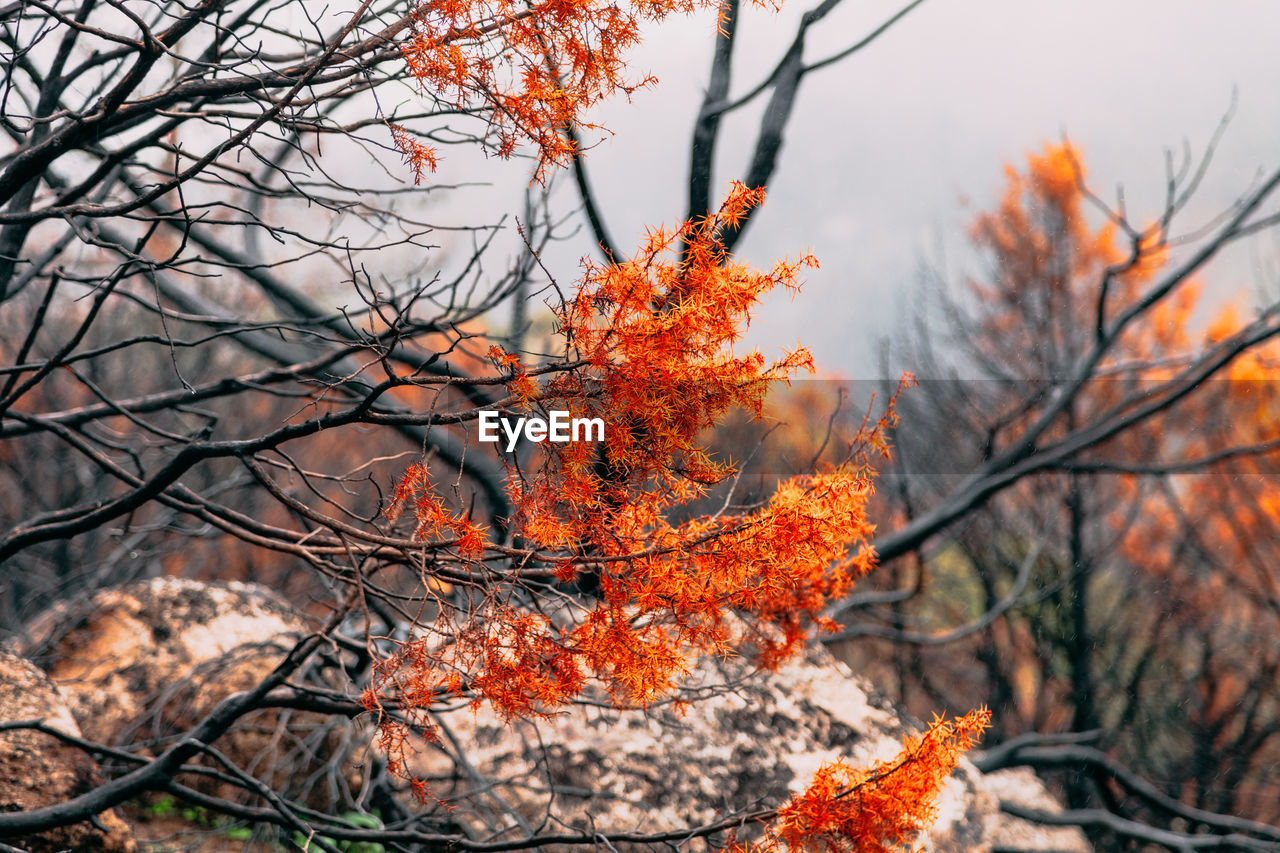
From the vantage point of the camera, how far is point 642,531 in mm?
1968

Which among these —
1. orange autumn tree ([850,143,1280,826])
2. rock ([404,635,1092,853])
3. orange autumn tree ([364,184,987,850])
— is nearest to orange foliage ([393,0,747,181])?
orange autumn tree ([364,184,987,850])

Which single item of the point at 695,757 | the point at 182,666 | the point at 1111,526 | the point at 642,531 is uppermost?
the point at 1111,526

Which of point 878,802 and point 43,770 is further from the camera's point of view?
point 43,770

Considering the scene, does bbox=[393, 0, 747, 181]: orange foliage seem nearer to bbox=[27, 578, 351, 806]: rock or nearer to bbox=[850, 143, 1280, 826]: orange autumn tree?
bbox=[27, 578, 351, 806]: rock

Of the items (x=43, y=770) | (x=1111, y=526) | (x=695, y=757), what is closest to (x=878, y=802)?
(x=695, y=757)

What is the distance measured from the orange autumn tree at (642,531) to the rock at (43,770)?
132 centimetres

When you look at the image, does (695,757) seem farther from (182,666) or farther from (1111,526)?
(1111,526)

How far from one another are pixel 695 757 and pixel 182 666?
7.12 ft

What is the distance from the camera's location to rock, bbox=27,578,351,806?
359cm

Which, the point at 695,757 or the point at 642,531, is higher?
the point at 642,531

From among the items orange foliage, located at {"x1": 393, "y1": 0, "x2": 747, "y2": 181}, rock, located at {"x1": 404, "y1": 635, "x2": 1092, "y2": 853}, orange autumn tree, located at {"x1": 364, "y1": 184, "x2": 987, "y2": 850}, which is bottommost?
rock, located at {"x1": 404, "y1": 635, "x2": 1092, "y2": 853}

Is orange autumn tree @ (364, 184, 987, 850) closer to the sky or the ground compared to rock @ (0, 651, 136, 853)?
closer to the sky

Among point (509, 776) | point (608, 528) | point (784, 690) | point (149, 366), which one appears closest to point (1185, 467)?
point (784, 690)

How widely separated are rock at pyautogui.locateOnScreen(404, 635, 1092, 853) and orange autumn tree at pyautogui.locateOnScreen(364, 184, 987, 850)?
0.87 meters
